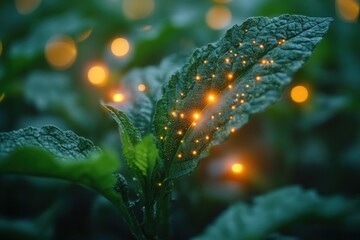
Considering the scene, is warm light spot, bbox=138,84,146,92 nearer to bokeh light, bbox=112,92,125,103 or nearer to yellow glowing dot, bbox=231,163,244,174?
bokeh light, bbox=112,92,125,103

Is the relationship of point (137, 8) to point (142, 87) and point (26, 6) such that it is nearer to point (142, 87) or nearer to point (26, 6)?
point (26, 6)

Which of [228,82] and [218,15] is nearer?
[228,82]

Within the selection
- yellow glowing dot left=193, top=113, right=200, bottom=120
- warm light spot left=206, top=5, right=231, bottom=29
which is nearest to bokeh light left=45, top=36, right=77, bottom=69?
warm light spot left=206, top=5, right=231, bottom=29

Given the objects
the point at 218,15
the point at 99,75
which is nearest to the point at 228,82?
the point at 99,75

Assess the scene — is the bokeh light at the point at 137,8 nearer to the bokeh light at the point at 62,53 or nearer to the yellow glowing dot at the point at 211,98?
the bokeh light at the point at 62,53

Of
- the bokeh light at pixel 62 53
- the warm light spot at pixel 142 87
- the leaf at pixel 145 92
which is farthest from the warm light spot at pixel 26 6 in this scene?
the warm light spot at pixel 142 87
